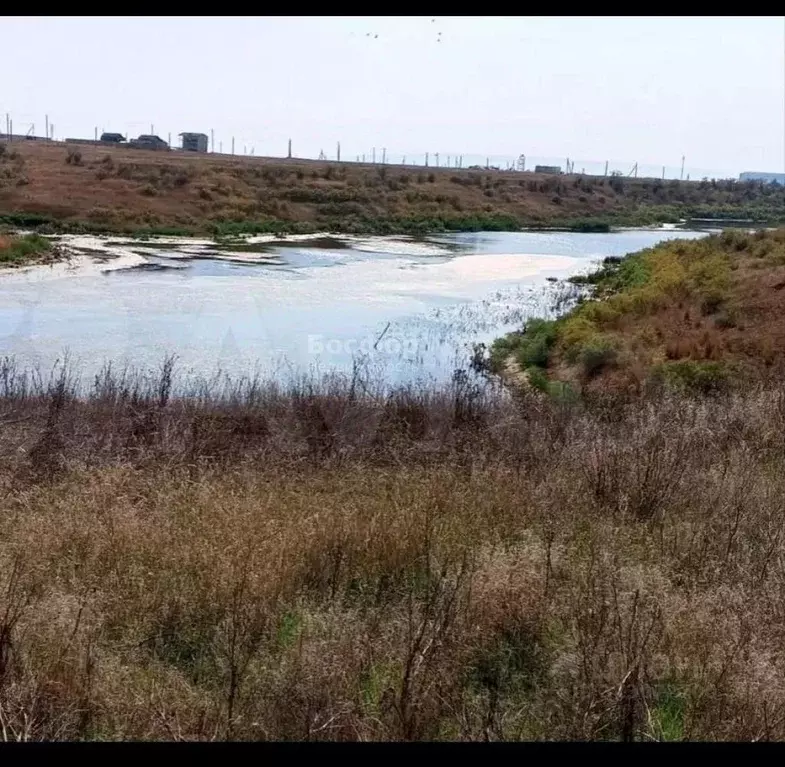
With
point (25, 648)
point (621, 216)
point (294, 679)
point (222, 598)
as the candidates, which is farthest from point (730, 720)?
point (621, 216)

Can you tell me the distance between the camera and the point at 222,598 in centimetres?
321

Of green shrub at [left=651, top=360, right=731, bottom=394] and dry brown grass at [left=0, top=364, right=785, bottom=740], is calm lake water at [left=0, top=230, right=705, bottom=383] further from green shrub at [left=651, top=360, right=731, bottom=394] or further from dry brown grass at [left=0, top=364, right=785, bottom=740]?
dry brown grass at [left=0, top=364, right=785, bottom=740]

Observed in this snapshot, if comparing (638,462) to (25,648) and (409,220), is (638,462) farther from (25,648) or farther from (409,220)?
(409,220)

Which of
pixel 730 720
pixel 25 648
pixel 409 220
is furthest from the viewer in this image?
pixel 409 220

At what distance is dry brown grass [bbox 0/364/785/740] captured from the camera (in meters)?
2.52

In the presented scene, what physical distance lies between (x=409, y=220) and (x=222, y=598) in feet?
109

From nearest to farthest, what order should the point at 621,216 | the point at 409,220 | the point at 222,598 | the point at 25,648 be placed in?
the point at 25,648 → the point at 222,598 → the point at 409,220 → the point at 621,216

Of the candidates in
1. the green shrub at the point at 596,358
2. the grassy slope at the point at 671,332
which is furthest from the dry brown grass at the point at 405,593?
the green shrub at the point at 596,358

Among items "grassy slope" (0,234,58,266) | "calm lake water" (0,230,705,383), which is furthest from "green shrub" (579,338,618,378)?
"grassy slope" (0,234,58,266)

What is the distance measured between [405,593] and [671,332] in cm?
1385

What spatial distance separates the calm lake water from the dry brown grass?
6.08 meters

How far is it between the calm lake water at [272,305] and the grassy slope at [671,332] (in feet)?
4.86

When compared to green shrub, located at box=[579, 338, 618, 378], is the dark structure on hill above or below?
above

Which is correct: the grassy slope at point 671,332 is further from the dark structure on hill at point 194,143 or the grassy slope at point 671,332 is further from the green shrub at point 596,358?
the dark structure on hill at point 194,143
